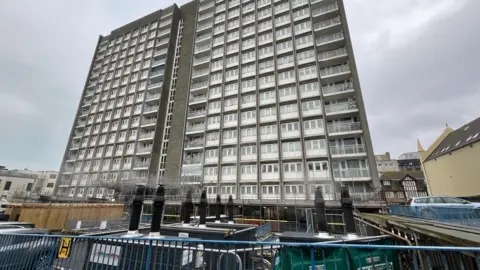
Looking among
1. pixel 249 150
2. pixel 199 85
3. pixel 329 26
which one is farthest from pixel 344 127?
pixel 199 85

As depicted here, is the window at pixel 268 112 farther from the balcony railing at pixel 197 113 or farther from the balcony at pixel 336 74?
the balcony railing at pixel 197 113

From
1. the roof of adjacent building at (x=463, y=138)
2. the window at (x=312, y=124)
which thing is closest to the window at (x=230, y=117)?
the window at (x=312, y=124)

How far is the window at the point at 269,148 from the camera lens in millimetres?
28444

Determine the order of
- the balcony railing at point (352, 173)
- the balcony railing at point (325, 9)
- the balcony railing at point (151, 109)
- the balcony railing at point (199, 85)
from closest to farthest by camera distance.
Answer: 1. the balcony railing at point (352, 173)
2. the balcony railing at point (325, 9)
3. the balcony railing at point (199, 85)
4. the balcony railing at point (151, 109)

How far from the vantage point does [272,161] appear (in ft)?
91.9

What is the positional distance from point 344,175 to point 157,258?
2462cm

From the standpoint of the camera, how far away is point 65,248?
15.9ft

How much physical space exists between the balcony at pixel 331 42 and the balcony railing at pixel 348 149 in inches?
633

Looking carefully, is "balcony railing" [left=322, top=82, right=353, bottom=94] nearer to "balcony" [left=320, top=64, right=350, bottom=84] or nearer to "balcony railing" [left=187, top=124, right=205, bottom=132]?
"balcony" [left=320, top=64, right=350, bottom=84]

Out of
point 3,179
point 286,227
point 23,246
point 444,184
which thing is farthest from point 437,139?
point 3,179

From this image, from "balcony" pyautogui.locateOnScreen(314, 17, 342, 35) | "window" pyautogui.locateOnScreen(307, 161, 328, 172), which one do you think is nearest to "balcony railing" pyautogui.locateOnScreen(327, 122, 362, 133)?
"window" pyautogui.locateOnScreen(307, 161, 328, 172)

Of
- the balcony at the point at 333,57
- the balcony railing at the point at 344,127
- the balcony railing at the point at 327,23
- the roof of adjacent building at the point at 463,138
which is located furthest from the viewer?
the balcony railing at the point at 327,23

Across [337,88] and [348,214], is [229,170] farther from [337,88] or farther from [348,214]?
[348,214]

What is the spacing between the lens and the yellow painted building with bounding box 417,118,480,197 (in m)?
25.5
